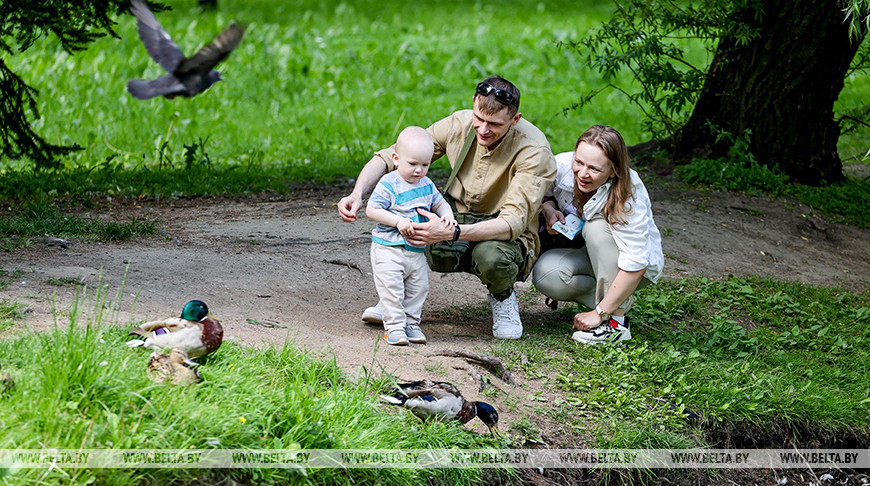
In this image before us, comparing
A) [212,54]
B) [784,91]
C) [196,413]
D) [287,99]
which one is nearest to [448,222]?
[212,54]

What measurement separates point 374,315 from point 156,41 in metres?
1.83

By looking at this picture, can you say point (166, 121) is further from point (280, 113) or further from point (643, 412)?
point (643, 412)

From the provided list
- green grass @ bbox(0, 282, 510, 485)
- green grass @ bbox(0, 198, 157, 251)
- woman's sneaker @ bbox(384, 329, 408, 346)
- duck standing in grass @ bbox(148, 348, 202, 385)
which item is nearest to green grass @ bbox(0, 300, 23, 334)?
green grass @ bbox(0, 282, 510, 485)

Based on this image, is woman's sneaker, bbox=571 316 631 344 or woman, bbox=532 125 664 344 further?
woman's sneaker, bbox=571 316 631 344

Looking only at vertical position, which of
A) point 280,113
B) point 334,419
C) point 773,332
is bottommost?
point 280,113

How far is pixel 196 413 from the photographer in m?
2.96

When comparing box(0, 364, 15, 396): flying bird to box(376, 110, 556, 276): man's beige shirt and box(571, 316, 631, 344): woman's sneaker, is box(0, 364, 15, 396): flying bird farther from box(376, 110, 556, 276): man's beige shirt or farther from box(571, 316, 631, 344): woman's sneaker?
box(571, 316, 631, 344): woman's sneaker

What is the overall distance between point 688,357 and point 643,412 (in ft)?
2.23

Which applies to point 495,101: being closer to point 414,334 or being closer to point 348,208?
point 348,208

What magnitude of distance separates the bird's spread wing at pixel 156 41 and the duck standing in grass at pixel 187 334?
0.98 meters

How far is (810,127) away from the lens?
304 inches

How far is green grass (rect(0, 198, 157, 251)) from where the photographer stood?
210 inches

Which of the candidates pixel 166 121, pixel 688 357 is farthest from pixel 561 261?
pixel 166 121

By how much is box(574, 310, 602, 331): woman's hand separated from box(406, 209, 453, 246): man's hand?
0.92 meters
